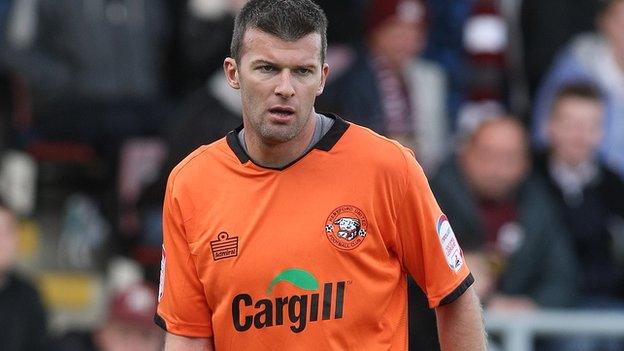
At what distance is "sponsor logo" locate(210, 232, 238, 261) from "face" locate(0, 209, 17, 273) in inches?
156

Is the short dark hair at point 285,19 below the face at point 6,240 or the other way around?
the other way around

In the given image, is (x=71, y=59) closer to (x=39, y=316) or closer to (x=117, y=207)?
(x=117, y=207)

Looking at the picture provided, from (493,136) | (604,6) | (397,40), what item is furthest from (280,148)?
(604,6)

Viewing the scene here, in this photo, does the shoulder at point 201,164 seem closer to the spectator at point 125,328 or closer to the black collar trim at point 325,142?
the black collar trim at point 325,142

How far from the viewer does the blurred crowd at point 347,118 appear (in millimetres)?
8047

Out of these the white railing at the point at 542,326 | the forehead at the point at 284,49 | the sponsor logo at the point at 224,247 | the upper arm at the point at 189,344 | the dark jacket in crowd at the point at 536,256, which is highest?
the forehead at the point at 284,49

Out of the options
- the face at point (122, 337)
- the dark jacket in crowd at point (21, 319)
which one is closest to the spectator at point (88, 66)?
the dark jacket in crowd at point (21, 319)

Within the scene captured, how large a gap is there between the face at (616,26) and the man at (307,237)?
5214mm

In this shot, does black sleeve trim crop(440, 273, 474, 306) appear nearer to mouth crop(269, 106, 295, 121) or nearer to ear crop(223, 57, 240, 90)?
mouth crop(269, 106, 295, 121)

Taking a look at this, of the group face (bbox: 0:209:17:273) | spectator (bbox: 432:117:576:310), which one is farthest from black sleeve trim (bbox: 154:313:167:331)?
face (bbox: 0:209:17:273)

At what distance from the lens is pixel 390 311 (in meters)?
4.30

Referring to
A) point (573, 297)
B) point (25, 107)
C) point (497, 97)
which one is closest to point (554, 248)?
point (573, 297)

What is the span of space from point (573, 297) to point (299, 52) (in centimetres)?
450

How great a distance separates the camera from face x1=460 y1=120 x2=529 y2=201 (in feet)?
26.9
